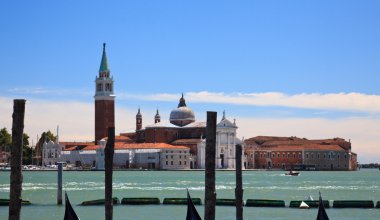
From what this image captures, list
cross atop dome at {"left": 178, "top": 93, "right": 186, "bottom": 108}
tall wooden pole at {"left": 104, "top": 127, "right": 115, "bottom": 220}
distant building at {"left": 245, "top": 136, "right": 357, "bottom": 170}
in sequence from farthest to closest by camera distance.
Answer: distant building at {"left": 245, "top": 136, "right": 357, "bottom": 170} < cross atop dome at {"left": 178, "top": 93, "right": 186, "bottom": 108} < tall wooden pole at {"left": 104, "top": 127, "right": 115, "bottom": 220}

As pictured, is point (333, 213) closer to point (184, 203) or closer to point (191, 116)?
point (184, 203)

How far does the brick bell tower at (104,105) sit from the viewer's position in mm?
96125

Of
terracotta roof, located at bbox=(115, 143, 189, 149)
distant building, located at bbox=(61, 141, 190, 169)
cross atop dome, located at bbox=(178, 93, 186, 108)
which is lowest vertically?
distant building, located at bbox=(61, 141, 190, 169)

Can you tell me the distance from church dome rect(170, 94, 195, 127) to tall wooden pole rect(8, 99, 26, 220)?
299 feet

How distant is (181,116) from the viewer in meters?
103

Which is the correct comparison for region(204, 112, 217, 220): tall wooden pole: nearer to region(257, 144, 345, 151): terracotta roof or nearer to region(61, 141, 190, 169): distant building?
region(61, 141, 190, 169): distant building

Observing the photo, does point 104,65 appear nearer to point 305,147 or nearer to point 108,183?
point 305,147

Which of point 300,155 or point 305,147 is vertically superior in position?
point 305,147

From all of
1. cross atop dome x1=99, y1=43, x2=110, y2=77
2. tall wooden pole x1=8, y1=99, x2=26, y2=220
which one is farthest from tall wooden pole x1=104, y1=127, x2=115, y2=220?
cross atop dome x1=99, y1=43, x2=110, y2=77

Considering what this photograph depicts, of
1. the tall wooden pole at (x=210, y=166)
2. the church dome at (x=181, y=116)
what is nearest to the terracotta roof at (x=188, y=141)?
the church dome at (x=181, y=116)

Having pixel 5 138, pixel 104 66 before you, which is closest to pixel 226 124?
pixel 104 66

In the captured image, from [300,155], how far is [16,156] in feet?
317

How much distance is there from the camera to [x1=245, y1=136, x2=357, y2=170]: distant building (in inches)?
4200

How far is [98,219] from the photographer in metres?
23.5
